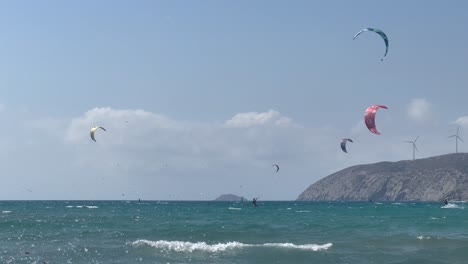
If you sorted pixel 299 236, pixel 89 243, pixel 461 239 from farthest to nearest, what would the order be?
pixel 299 236 < pixel 461 239 < pixel 89 243

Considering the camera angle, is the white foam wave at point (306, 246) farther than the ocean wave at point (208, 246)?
No

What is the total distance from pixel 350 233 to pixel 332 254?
1238cm

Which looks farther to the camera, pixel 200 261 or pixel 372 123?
pixel 372 123

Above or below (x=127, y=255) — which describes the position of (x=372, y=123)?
above

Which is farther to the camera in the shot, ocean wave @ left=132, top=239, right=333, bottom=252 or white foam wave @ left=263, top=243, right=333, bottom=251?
ocean wave @ left=132, top=239, right=333, bottom=252

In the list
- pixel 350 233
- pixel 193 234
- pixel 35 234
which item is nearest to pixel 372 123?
pixel 350 233

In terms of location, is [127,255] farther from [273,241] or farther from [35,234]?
[35,234]

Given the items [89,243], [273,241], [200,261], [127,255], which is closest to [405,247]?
[273,241]

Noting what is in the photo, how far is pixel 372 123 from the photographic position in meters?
31.4

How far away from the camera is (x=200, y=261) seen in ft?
91.7

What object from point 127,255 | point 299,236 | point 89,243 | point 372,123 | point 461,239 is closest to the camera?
point 127,255

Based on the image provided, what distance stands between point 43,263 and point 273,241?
14.4 m

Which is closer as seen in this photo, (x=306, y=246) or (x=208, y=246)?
(x=306, y=246)

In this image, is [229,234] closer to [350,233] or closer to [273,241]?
[273,241]
